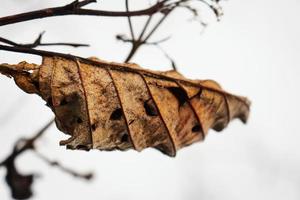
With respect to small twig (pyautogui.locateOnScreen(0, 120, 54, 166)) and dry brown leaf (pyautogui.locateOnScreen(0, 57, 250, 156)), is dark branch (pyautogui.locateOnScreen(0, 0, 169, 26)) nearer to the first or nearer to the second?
dry brown leaf (pyautogui.locateOnScreen(0, 57, 250, 156))

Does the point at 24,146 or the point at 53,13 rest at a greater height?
the point at 53,13

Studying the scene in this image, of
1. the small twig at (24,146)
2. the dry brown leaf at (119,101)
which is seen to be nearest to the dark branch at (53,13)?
the dry brown leaf at (119,101)

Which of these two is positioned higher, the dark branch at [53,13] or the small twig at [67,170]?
the dark branch at [53,13]

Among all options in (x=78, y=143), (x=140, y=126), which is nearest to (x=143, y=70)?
(x=140, y=126)

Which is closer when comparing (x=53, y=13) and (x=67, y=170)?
(x=53, y=13)

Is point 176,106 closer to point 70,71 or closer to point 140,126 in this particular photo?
point 140,126

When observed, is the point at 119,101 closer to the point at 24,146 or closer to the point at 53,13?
the point at 53,13

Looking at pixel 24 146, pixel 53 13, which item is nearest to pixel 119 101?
pixel 53 13

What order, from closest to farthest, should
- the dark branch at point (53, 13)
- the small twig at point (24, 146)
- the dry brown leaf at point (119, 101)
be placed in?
the dark branch at point (53, 13), the dry brown leaf at point (119, 101), the small twig at point (24, 146)

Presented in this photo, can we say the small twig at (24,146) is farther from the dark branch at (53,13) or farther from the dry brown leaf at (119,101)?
the dark branch at (53,13)

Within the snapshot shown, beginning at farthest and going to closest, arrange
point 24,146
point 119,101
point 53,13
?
point 24,146 → point 119,101 → point 53,13
